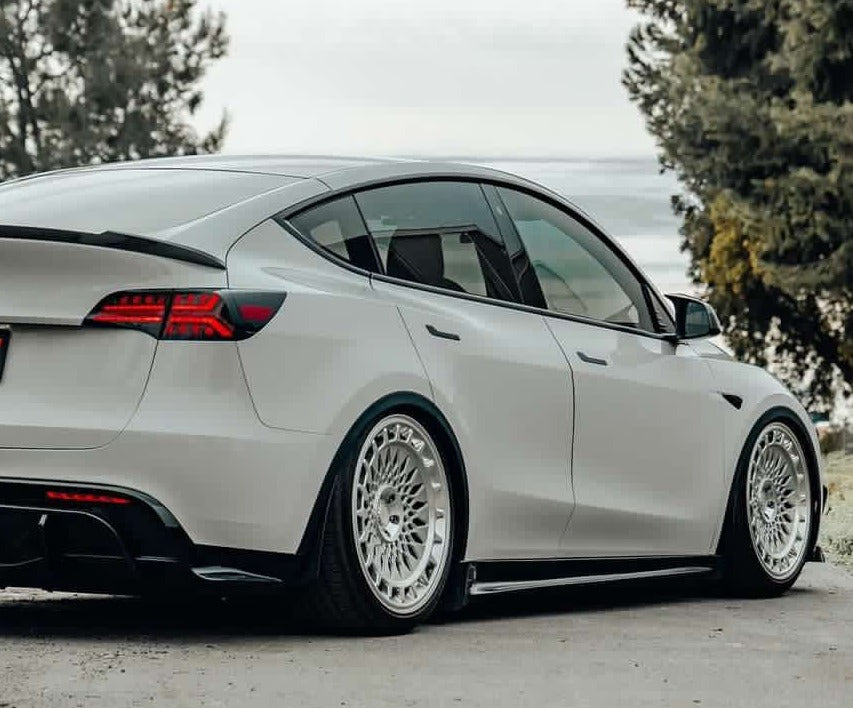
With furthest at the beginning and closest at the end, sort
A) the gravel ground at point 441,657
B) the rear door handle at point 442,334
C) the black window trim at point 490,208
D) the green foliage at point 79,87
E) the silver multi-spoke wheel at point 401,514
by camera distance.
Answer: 1. the green foliage at point 79,87
2. the rear door handle at point 442,334
3. the black window trim at point 490,208
4. the silver multi-spoke wheel at point 401,514
5. the gravel ground at point 441,657

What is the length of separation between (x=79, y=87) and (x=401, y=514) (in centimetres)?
4561

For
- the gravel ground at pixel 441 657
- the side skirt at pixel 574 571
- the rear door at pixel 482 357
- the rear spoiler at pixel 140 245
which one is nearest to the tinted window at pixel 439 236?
the rear door at pixel 482 357

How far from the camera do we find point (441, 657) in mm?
6723

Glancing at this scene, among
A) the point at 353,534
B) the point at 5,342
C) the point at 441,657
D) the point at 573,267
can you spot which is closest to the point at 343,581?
the point at 353,534

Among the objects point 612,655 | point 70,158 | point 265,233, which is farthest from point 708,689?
point 70,158

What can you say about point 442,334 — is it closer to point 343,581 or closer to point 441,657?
point 343,581

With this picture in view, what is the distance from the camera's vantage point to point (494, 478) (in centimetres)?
773

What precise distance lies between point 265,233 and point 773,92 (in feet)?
117

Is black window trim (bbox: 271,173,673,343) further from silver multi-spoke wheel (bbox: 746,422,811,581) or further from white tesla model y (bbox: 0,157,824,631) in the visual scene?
silver multi-spoke wheel (bbox: 746,422,811,581)

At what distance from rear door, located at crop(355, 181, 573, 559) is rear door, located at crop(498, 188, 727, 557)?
0.16m

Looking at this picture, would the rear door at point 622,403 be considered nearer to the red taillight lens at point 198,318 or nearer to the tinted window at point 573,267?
the tinted window at point 573,267

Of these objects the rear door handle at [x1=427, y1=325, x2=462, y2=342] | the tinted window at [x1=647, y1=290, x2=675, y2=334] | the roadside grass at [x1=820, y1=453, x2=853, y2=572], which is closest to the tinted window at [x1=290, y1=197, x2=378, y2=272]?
the rear door handle at [x1=427, y1=325, x2=462, y2=342]

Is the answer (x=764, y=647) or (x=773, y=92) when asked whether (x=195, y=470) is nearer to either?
(x=764, y=647)

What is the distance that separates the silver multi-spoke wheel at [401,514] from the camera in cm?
715
